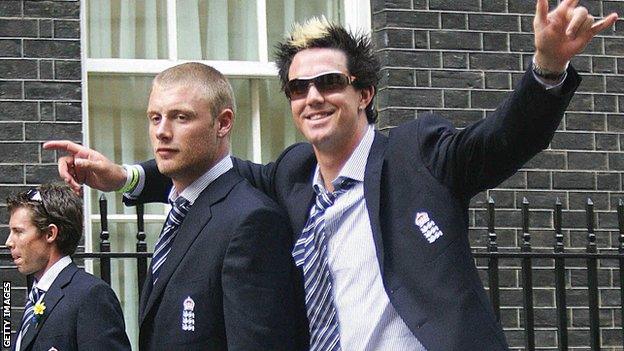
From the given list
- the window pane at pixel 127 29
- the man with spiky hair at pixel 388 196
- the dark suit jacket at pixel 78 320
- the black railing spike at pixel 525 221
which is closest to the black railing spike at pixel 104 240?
the dark suit jacket at pixel 78 320

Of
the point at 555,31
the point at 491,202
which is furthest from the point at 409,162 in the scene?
the point at 491,202

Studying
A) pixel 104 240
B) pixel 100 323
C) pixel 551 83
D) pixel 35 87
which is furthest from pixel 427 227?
pixel 35 87

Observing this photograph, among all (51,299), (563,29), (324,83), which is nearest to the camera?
(563,29)

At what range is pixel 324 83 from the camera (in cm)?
432

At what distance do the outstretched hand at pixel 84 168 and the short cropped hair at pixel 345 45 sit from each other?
757 mm

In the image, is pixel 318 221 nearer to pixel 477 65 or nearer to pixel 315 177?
pixel 315 177

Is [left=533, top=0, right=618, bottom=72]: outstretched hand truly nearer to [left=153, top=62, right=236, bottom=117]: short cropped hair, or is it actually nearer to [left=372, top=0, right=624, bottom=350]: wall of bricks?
[left=153, top=62, right=236, bottom=117]: short cropped hair

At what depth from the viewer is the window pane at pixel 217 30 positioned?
843 cm

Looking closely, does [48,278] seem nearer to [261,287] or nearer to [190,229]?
[190,229]

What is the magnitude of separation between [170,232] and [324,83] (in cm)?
70

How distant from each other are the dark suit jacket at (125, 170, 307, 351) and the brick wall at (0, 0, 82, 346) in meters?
3.42

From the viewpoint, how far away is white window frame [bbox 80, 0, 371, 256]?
26.2 feet

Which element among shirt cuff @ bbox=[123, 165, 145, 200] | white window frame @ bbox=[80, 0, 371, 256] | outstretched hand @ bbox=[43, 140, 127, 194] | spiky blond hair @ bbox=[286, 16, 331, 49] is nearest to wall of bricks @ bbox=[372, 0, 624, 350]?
white window frame @ bbox=[80, 0, 371, 256]

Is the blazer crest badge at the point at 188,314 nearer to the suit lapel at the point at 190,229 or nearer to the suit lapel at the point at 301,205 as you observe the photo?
the suit lapel at the point at 190,229
